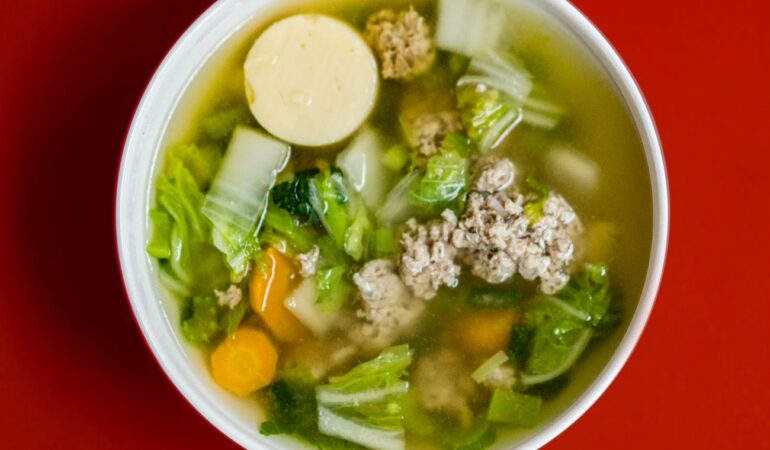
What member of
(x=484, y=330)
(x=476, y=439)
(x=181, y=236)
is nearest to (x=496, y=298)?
(x=484, y=330)

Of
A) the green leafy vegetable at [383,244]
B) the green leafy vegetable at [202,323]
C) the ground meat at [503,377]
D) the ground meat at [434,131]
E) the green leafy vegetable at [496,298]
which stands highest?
the ground meat at [434,131]

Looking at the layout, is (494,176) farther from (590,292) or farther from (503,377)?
(503,377)

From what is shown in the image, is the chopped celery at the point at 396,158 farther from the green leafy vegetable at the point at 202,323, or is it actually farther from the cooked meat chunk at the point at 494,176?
the green leafy vegetable at the point at 202,323

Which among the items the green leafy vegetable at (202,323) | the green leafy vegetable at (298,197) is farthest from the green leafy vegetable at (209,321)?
the green leafy vegetable at (298,197)

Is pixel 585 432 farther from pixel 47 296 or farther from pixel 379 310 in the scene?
pixel 47 296

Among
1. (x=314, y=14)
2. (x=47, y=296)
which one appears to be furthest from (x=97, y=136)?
(x=314, y=14)
